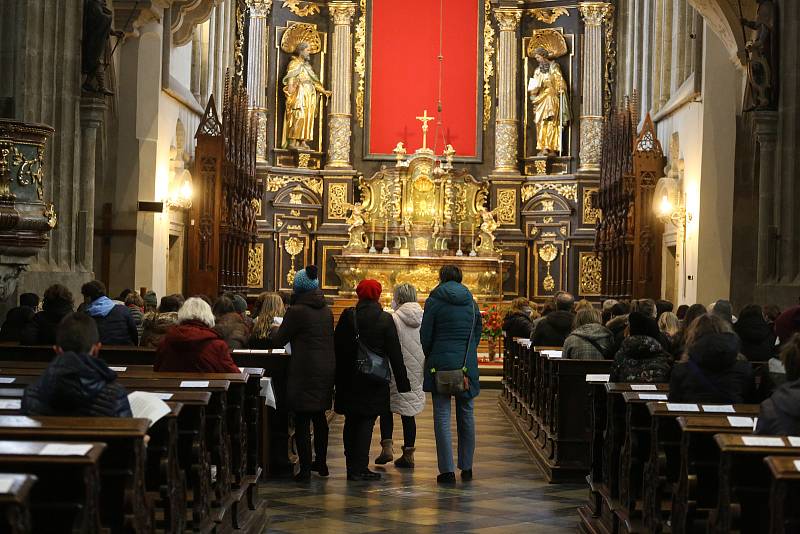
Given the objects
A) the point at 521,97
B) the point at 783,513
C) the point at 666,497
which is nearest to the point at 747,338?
the point at 666,497

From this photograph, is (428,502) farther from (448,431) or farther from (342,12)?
(342,12)

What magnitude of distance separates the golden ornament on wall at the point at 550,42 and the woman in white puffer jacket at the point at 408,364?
59.1 feet

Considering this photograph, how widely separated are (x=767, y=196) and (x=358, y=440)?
699cm

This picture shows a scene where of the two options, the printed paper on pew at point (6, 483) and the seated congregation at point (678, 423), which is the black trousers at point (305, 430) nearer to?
the seated congregation at point (678, 423)

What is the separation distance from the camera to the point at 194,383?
7574 millimetres

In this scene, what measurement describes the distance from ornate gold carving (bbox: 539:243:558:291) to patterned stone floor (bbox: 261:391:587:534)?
15.8 m

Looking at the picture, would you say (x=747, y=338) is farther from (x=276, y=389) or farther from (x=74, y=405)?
(x=74, y=405)

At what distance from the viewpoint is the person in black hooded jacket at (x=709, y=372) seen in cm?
716

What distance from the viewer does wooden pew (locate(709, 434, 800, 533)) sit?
Result: 17.4ft

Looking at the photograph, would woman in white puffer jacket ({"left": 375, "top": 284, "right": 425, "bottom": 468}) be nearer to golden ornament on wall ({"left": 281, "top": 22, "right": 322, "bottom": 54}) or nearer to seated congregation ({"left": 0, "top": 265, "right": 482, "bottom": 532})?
A: seated congregation ({"left": 0, "top": 265, "right": 482, "bottom": 532})

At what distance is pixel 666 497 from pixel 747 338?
3317mm

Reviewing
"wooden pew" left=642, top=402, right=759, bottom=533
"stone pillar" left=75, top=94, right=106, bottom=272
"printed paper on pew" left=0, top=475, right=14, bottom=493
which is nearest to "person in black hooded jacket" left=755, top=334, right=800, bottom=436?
"wooden pew" left=642, top=402, right=759, bottom=533

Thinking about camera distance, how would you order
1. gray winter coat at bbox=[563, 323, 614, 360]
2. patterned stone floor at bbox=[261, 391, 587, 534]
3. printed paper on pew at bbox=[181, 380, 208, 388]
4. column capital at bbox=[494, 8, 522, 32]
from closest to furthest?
printed paper on pew at bbox=[181, 380, 208, 388]
patterned stone floor at bbox=[261, 391, 587, 534]
gray winter coat at bbox=[563, 323, 614, 360]
column capital at bbox=[494, 8, 522, 32]

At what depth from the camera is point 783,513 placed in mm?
4809
